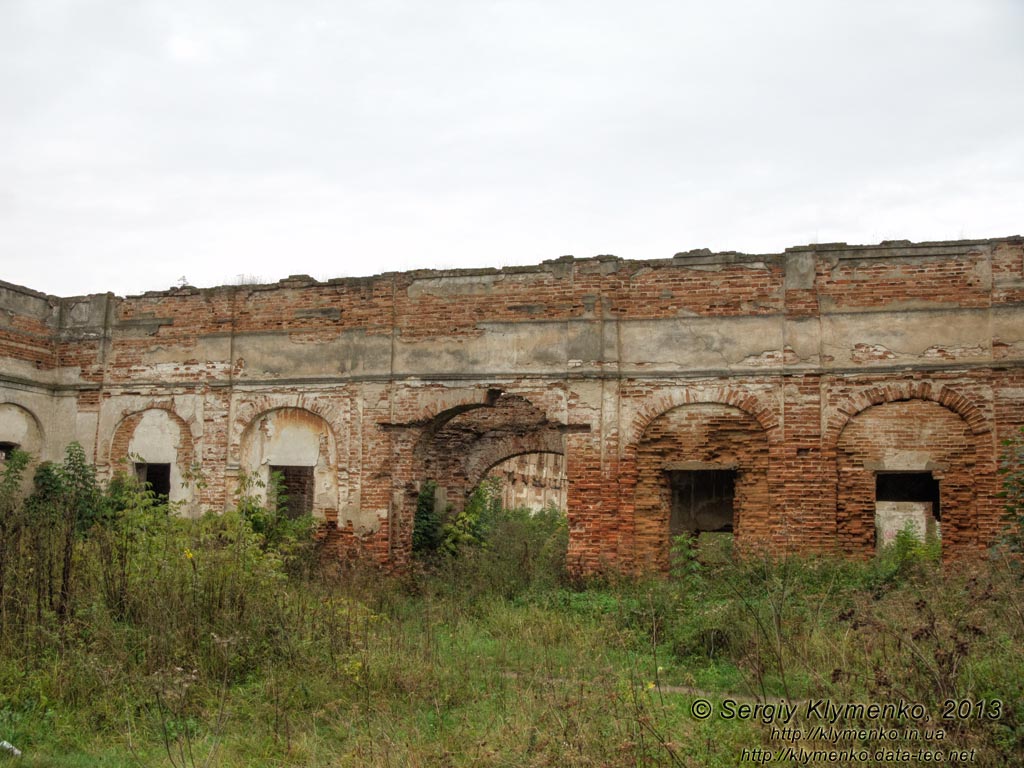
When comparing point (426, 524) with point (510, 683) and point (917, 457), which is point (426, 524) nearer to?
point (917, 457)

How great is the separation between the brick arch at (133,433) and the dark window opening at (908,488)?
999 cm

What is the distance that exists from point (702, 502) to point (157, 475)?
8.67 metres

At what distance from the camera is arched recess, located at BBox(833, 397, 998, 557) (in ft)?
38.4

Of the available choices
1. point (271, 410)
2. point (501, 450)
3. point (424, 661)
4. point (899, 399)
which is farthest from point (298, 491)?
point (424, 661)

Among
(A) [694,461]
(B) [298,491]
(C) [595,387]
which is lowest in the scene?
(B) [298,491]

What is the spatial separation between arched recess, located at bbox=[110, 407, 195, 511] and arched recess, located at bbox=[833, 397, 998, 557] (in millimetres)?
9415

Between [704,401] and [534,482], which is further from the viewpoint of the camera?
[534,482]

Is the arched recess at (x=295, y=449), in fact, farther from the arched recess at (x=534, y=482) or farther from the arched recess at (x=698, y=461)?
the arched recess at (x=534, y=482)

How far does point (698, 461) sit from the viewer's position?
41.2 feet

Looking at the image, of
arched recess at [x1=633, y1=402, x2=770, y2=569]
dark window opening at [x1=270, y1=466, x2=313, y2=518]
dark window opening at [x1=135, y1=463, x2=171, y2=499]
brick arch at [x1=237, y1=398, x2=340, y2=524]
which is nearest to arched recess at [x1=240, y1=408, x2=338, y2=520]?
brick arch at [x1=237, y1=398, x2=340, y2=524]

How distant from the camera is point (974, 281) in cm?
1195

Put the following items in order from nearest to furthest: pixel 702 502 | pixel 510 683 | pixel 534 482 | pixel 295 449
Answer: pixel 510 683 → pixel 295 449 → pixel 702 502 → pixel 534 482

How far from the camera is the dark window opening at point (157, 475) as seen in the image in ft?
49.6

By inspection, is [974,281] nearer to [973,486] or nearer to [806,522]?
[973,486]
